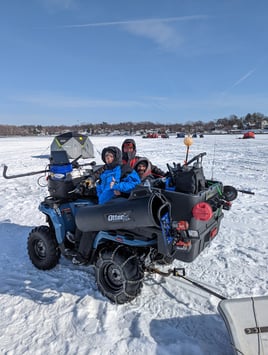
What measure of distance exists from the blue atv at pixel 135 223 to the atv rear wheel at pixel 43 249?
0.01m

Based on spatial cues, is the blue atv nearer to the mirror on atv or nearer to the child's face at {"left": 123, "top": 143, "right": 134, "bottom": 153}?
the mirror on atv

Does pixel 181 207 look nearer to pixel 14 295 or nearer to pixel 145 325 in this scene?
pixel 145 325

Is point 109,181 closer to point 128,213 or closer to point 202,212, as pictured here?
point 128,213

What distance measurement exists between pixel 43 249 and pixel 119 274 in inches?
53.3

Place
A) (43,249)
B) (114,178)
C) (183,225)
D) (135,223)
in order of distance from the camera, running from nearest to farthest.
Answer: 1. (183,225)
2. (135,223)
3. (114,178)
4. (43,249)

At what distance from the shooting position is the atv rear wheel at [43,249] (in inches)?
149

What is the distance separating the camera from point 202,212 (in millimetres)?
2463

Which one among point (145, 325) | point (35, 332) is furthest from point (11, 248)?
point (145, 325)

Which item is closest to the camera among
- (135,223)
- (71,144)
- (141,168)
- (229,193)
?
(135,223)

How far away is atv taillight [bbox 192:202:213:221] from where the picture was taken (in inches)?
96.5

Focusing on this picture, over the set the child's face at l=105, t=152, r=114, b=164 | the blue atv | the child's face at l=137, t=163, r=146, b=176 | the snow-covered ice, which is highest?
the child's face at l=105, t=152, r=114, b=164

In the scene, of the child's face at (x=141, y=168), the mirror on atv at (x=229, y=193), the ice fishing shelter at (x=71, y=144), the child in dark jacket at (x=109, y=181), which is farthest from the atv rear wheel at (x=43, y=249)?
the ice fishing shelter at (x=71, y=144)

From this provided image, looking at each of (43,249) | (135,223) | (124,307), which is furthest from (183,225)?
(43,249)

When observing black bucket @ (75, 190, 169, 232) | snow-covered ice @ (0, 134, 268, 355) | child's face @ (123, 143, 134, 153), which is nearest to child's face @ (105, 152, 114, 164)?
black bucket @ (75, 190, 169, 232)
